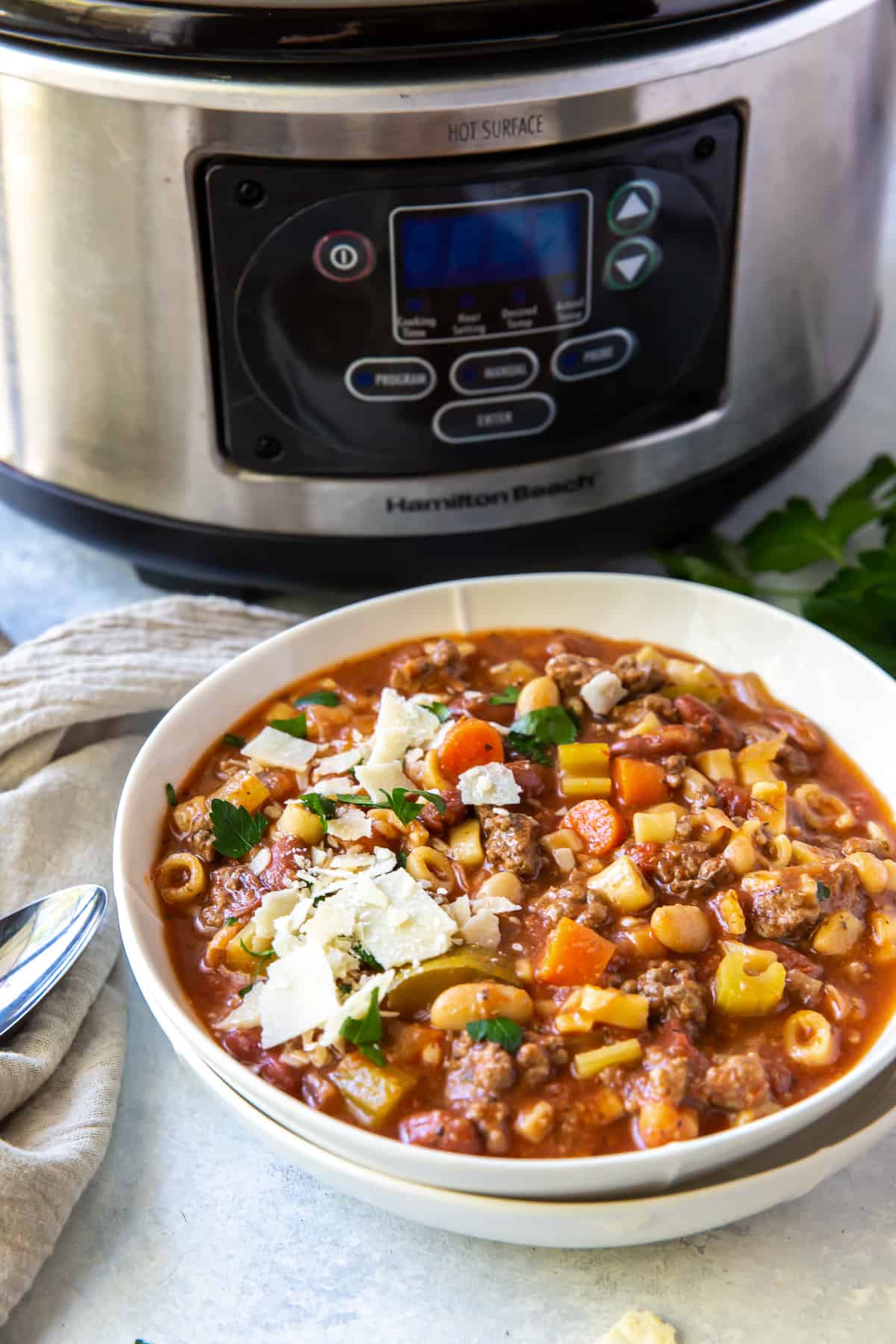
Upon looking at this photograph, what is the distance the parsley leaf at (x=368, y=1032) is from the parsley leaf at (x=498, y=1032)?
90 mm

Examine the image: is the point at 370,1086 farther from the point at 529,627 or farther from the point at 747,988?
the point at 529,627

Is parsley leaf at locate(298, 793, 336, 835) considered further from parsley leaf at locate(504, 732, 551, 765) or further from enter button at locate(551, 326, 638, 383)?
enter button at locate(551, 326, 638, 383)

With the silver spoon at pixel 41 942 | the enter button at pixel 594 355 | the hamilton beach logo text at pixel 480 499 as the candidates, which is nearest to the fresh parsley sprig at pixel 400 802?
the silver spoon at pixel 41 942

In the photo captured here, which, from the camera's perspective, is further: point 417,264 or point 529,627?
point 529,627

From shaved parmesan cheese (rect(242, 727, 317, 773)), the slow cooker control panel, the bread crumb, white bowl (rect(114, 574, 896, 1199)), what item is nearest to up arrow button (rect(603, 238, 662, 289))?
the slow cooker control panel

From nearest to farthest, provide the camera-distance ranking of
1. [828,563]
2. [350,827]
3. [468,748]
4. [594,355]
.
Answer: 1. [350,827]
2. [468,748]
3. [594,355]
4. [828,563]

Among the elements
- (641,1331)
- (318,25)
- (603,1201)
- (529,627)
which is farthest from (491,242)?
(641,1331)

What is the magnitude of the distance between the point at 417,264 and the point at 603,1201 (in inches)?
44.9

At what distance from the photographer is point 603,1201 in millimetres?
1309

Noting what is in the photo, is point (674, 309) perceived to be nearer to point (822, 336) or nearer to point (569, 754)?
point (822, 336)

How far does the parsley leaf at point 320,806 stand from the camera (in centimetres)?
164

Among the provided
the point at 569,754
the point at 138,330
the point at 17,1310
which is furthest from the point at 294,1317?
the point at 138,330

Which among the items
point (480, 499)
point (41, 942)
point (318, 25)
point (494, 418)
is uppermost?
point (318, 25)

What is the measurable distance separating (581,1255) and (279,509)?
3.54 feet
